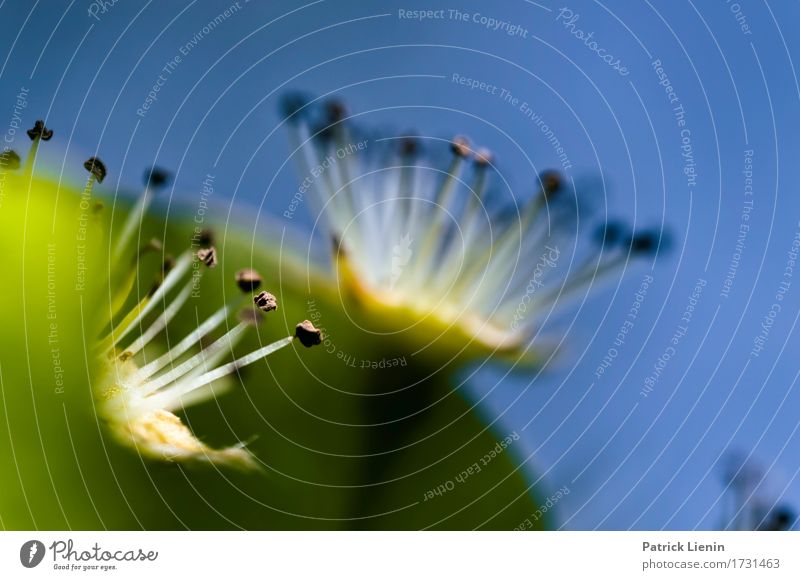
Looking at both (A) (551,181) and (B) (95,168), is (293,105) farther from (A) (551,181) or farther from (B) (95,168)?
(A) (551,181)

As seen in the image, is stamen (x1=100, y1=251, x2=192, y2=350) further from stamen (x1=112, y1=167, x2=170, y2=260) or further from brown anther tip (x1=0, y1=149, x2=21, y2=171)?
brown anther tip (x1=0, y1=149, x2=21, y2=171)

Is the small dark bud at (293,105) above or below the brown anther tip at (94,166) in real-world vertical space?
above

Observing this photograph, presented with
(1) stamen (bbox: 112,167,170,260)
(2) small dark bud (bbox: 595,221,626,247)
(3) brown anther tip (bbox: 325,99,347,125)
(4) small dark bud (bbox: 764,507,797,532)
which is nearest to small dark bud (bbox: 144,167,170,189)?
(1) stamen (bbox: 112,167,170,260)

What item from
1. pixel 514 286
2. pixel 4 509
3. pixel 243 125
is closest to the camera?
pixel 4 509

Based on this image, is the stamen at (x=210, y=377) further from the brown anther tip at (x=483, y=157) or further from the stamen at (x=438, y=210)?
the brown anther tip at (x=483, y=157)

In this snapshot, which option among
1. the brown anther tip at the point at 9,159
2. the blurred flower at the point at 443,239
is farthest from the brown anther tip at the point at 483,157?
the brown anther tip at the point at 9,159

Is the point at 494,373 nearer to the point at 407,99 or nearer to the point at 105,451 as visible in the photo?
the point at 407,99
